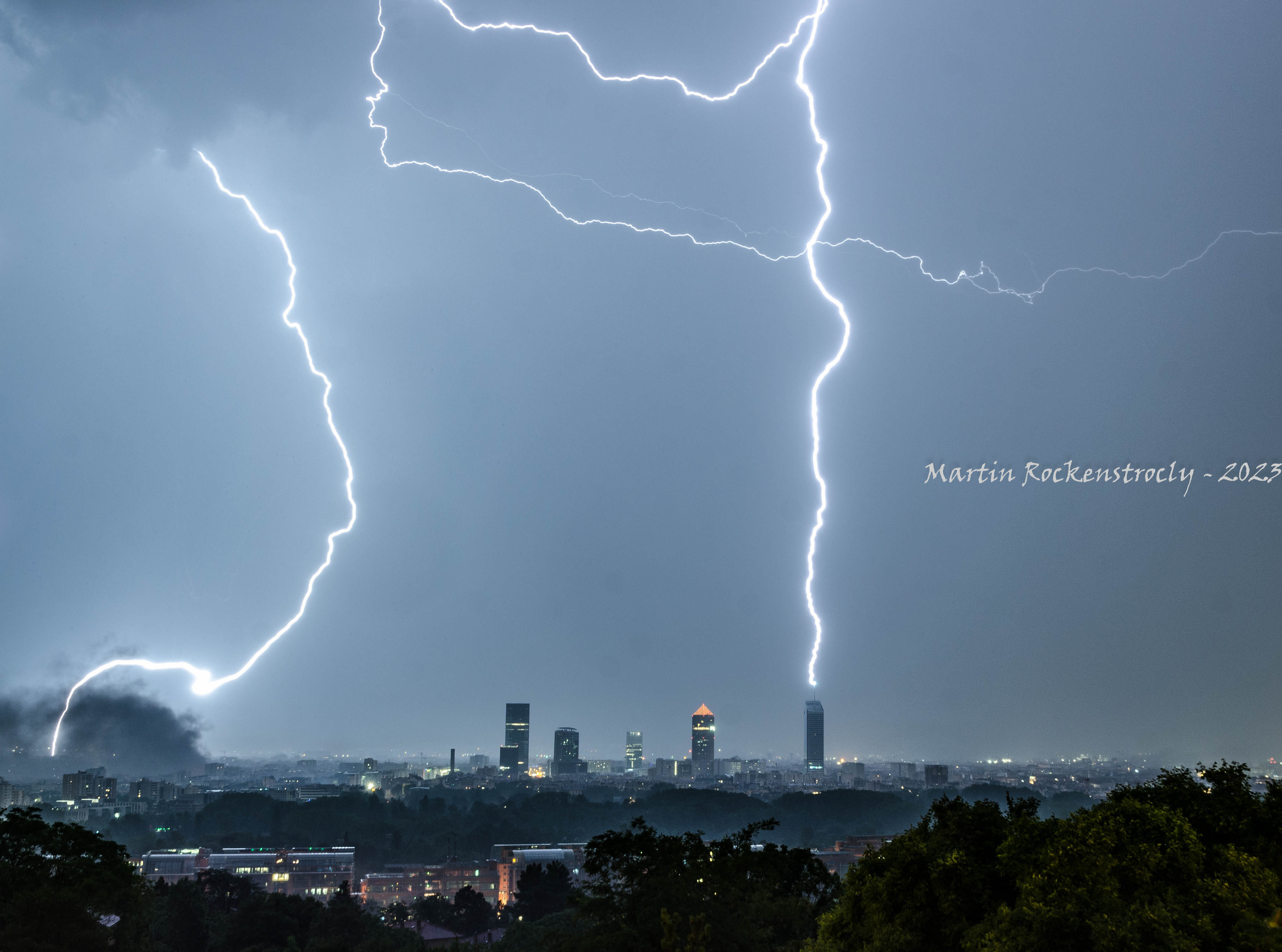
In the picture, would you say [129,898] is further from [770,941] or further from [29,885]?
[770,941]

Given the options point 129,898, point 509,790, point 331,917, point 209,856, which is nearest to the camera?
point 129,898

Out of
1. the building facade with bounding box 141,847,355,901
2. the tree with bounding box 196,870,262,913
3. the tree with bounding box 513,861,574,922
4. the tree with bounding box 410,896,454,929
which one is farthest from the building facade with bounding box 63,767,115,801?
the tree with bounding box 513,861,574,922

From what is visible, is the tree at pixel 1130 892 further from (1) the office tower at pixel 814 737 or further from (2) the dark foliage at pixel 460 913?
(1) the office tower at pixel 814 737

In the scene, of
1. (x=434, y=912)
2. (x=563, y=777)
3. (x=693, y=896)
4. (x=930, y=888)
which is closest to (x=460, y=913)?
(x=434, y=912)

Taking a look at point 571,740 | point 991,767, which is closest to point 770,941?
point 991,767

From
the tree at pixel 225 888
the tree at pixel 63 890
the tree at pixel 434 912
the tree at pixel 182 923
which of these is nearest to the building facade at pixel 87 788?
the tree at pixel 225 888

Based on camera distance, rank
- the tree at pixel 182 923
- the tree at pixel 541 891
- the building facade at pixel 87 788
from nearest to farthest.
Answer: the tree at pixel 182 923 → the tree at pixel 541 891 → the building facade at pixel 87 788

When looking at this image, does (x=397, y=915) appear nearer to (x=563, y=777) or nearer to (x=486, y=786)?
(x=486, y=786)

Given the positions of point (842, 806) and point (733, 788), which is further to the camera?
point (733, 788)
